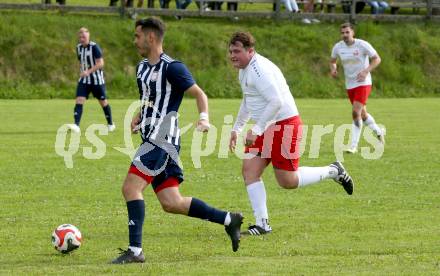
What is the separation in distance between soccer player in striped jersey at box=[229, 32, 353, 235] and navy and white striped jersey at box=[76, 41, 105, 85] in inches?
432

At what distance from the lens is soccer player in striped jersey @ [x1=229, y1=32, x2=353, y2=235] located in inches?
361

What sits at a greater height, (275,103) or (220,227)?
(275,103)

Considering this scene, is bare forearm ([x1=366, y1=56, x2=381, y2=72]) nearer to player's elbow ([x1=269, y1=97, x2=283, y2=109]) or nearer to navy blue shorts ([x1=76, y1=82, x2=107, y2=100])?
navy blue shorts ([x1=76, y1=82, x2=107, y2=100])

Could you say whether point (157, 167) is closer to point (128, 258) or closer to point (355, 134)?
point (128, 258)

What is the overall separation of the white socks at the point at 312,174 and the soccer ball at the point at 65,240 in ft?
7.83

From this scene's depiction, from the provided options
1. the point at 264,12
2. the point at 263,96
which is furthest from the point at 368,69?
the point at 264,12

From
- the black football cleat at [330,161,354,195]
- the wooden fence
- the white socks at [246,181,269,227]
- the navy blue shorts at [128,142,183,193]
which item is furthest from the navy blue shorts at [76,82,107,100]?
the wooden fence

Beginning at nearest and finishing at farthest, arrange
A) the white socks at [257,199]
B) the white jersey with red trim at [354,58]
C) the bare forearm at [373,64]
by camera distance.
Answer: the white socks at [257,199] → the bare forearm at [373,64] → the white jersey with red trim at [354,58]

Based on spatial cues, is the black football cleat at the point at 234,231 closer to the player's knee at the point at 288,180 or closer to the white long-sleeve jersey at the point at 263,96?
the white long-sleeve jersey at the point at 263,96

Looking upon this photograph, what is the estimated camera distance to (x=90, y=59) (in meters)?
20.4

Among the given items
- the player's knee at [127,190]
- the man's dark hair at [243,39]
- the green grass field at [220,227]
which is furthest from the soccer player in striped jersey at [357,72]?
the player's knee at [127,190]

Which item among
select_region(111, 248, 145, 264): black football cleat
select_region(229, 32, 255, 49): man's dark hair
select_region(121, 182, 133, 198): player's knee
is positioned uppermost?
select_region(229, 32, 255, 49): man's dark hair

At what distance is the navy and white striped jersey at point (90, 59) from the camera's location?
20328 millimetres

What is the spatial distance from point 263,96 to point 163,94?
1353 millimetres
